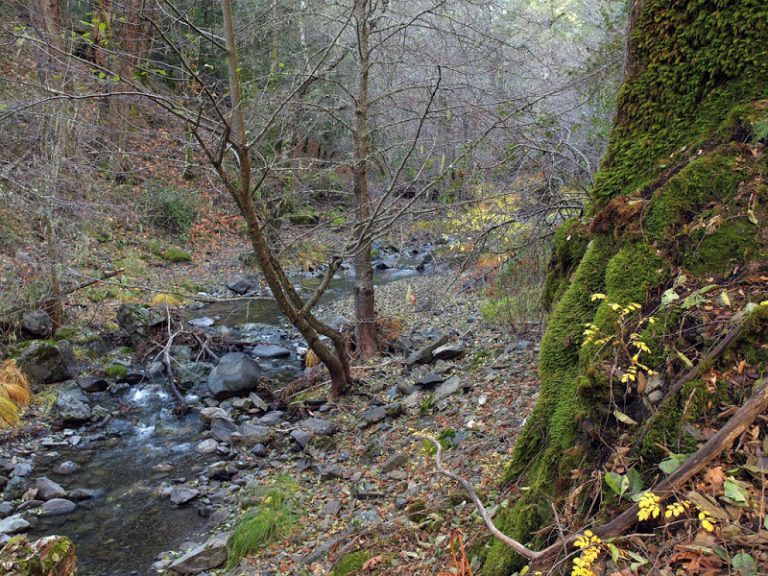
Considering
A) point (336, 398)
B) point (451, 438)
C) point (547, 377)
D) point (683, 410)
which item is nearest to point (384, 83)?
point (336, 398)

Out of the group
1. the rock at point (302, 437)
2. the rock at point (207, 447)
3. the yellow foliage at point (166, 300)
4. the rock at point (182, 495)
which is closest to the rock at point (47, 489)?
the rock at point (182, 495)

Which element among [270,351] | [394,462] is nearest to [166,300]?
[270,351]

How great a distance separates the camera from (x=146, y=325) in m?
11.0

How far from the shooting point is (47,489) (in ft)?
20.6

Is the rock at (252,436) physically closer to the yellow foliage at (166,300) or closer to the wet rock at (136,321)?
the wet rock at (136,321)

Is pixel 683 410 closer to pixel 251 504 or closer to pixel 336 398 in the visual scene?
pixel 251 504

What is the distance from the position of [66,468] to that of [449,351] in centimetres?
517

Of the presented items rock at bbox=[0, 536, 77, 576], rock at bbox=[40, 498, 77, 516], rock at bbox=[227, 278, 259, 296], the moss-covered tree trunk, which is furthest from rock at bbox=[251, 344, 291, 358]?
the moss-covered tree trunk

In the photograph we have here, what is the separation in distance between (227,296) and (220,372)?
602 cm

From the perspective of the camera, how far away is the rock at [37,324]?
9.98m

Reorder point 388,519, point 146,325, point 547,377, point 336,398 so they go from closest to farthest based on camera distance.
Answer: point 547,377
point 388,519
point 336,398
point 146,325

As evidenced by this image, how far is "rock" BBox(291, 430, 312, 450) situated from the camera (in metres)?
6.70

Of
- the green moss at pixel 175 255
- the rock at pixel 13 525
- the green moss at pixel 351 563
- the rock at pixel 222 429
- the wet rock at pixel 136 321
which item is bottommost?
the rock at pixel 13 525

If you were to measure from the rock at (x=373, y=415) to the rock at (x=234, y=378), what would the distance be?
250 cm
